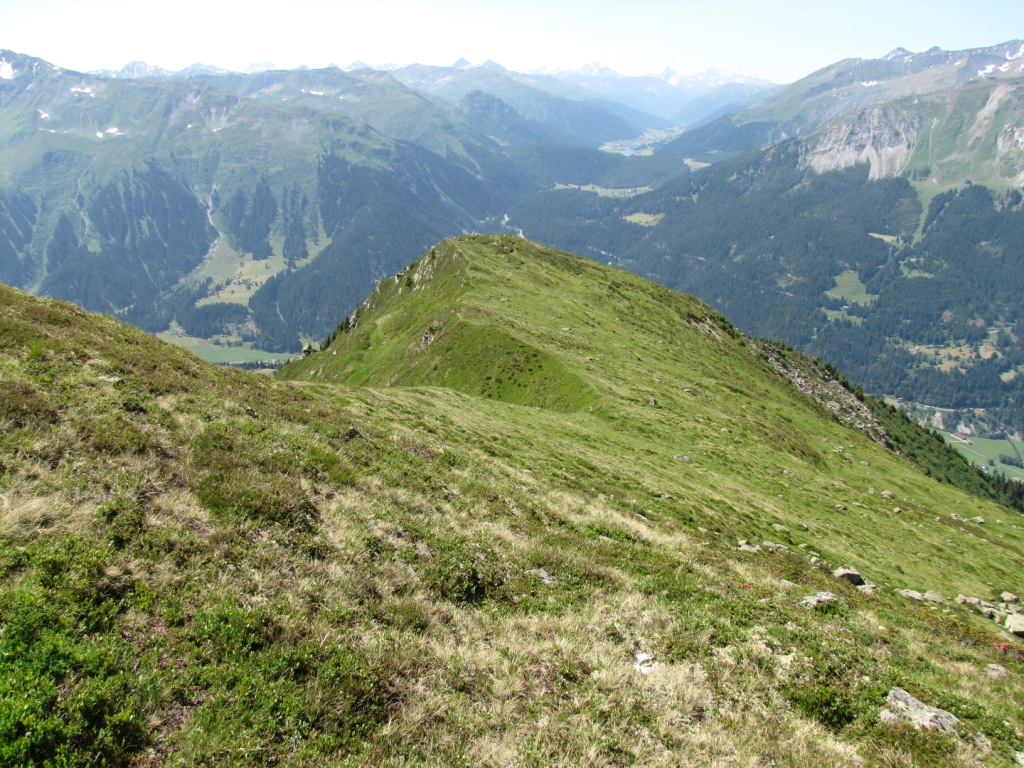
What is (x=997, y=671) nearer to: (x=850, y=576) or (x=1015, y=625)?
(x=850, y=576)

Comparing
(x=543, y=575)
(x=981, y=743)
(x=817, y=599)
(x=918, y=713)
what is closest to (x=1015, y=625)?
(x=817, y=599)

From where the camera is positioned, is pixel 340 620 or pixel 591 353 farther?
pixel 591 353

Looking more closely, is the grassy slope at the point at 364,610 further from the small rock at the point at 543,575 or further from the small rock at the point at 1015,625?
the small rock at the point at 1015,625

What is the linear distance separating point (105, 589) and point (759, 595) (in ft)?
57.7

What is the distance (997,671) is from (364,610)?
18.7 m

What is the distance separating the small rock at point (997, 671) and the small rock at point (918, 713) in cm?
→ 626

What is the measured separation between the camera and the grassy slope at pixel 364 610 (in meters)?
7.92

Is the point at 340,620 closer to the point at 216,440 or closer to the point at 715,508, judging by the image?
the point at 216,440

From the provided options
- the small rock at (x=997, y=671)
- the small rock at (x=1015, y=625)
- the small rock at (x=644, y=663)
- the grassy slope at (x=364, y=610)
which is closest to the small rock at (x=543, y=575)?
the grassy slope at (x=364, y=610)

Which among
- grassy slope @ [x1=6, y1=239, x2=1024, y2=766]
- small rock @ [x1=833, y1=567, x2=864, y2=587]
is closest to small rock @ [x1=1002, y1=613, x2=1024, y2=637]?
Answer: grassy slope @ [x1=6, y1=239, x2=1024, y2=766]

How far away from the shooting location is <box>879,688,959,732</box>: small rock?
1010 centimetres

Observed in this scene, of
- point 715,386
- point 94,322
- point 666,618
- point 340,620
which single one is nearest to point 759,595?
point 666,618

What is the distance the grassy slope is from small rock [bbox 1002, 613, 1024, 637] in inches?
76.4

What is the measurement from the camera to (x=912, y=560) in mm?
38094
